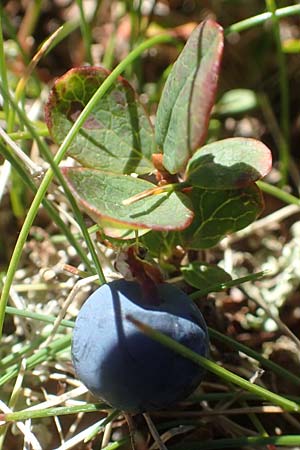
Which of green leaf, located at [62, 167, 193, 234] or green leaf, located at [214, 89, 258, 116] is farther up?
green leaf, located at [214, 89, 258, 116]

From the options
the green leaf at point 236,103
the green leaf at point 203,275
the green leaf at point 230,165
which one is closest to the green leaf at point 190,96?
the green leaf at point 230,165

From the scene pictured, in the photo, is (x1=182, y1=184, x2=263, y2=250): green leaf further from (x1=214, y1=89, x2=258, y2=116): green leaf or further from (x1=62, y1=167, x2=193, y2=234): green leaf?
(x1=214, y1=89, x2=258, y2=116): green leaf

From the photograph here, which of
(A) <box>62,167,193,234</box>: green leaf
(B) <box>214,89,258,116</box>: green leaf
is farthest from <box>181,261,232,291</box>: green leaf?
(B) <box>214,89,258,116</box>: green leaf

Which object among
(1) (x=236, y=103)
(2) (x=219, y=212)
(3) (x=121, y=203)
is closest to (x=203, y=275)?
(2) (x=219, y=212)

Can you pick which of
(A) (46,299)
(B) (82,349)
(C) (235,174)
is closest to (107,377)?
(B) (82,349)

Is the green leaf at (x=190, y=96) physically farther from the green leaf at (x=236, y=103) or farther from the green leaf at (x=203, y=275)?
the green leaf at (x=236, y=103)

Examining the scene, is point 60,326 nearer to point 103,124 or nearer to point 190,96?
point 103,124

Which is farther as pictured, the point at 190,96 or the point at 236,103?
the point at 236,103
